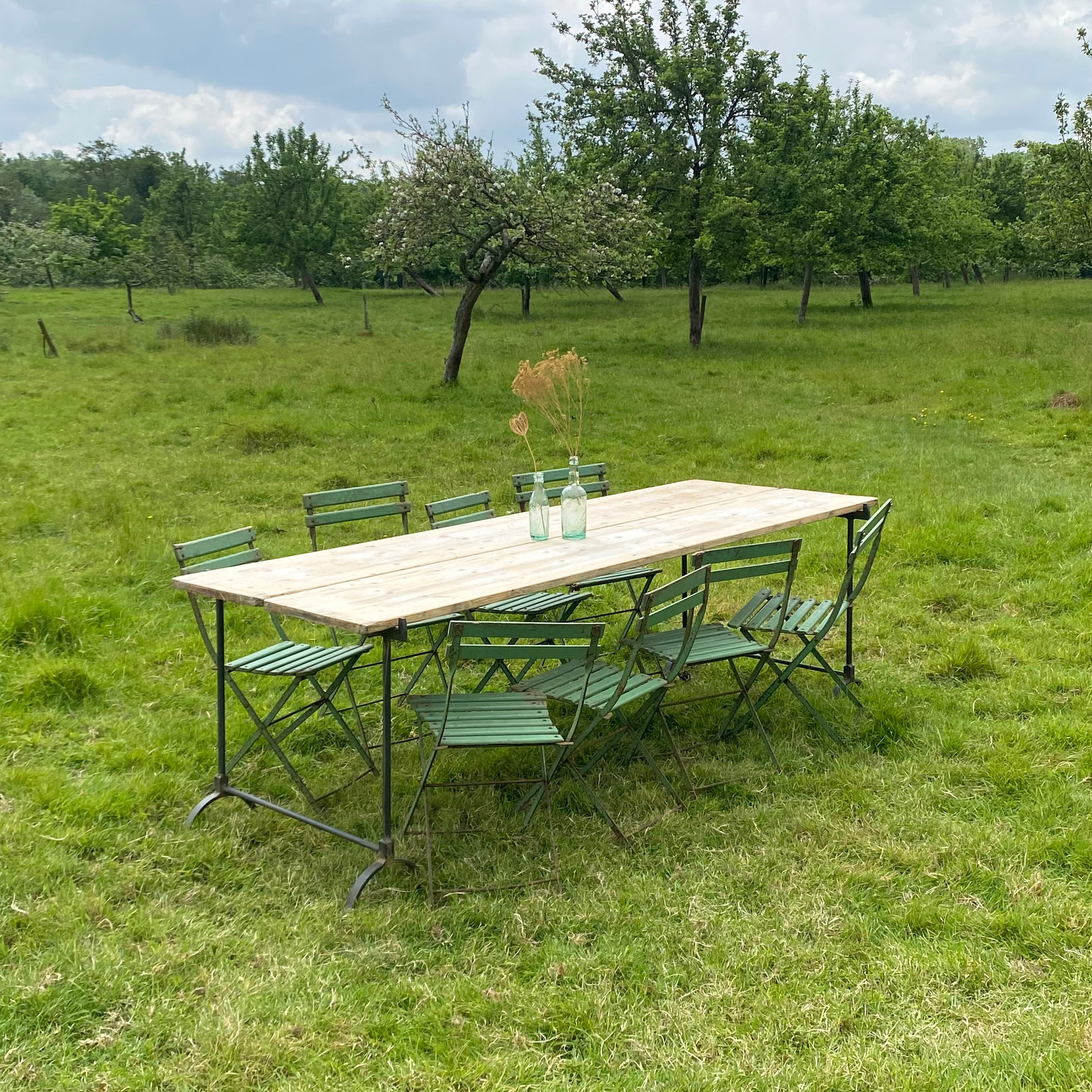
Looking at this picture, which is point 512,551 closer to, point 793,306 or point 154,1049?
point 154,1049

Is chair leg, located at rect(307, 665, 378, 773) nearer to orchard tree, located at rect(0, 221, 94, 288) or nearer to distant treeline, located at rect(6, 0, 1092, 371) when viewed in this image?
distant treeline, located at rect(6, 0, 1092, 371)

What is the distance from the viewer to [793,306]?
2916cm

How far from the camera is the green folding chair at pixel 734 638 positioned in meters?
3.86

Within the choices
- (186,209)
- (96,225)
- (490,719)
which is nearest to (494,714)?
(490,719)

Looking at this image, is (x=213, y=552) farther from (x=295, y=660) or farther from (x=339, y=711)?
(x=339, y=711)

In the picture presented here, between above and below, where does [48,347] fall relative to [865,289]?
below

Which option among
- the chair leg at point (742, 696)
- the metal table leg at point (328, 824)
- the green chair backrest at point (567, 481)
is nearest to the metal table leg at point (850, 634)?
the chair leg at point (742, 696)

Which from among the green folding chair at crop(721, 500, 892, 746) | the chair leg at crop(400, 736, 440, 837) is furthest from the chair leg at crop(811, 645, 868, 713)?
the chair leg at crop(400, 736, 440, 837)

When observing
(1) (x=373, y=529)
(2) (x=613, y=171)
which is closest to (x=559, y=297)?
(2) (x=613, y=171)

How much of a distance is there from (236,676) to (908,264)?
97.5ft

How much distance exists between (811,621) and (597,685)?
1257 mm

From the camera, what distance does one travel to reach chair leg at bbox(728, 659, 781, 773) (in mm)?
4109

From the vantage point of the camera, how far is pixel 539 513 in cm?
428

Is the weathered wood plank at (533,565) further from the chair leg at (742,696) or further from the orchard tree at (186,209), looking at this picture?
the orchard tree at (186,209)
